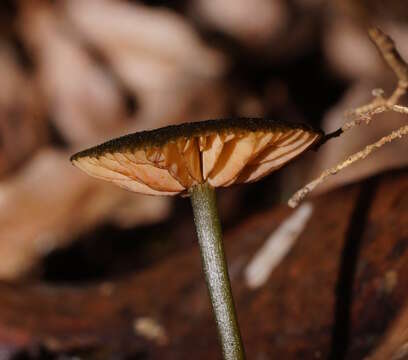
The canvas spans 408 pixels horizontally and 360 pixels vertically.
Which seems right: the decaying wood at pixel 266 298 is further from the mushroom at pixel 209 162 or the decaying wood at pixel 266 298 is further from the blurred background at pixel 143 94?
the blurred background at pixel 143 94

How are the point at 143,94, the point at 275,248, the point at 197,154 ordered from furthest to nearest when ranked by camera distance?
the point at 143,94 → the point at 275,248 → the point at 197,154

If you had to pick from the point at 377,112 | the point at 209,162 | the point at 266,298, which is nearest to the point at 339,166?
the point at 377,112

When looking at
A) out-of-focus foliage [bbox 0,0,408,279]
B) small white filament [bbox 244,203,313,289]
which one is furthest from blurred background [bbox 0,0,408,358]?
small white filament [bbox 244,203,313,289]

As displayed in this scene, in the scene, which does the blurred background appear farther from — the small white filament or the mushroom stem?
the mushroom stem

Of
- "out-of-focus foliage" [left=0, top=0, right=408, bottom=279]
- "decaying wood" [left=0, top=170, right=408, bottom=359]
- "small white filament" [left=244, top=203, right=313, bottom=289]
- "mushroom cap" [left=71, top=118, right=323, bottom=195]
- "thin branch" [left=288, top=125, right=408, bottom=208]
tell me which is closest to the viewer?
"mushroom cap" [left=71, top=118, right=323, bottom=195]

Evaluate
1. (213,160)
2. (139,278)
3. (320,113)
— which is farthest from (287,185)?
(213,160)

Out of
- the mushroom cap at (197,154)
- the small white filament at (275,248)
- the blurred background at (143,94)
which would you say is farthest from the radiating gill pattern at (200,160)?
the blurred background at (143,94)

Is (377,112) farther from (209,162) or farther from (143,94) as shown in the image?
(143,94)
